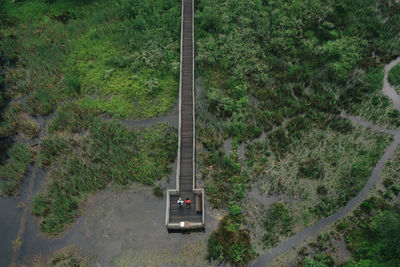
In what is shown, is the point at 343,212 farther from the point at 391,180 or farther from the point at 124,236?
the point at 124,236

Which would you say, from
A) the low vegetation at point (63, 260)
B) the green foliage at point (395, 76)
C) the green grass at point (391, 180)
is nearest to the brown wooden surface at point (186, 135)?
the low vegetation at point (63, 260)

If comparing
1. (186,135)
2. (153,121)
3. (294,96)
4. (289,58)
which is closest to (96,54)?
(153,121)

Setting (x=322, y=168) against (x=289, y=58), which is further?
(x=289, y=58)

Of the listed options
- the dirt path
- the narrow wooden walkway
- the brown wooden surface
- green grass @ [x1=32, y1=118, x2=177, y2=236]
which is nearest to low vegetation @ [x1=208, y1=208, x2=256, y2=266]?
the dirt path

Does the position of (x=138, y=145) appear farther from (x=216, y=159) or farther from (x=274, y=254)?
(x=274, y=254)

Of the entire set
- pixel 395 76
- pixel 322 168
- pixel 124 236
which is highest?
pixel 395 76

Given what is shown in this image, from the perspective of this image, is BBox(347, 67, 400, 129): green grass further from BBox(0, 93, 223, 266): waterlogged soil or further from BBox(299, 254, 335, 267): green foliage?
BBox(0, 93, 223, 266): waterlogged soil
